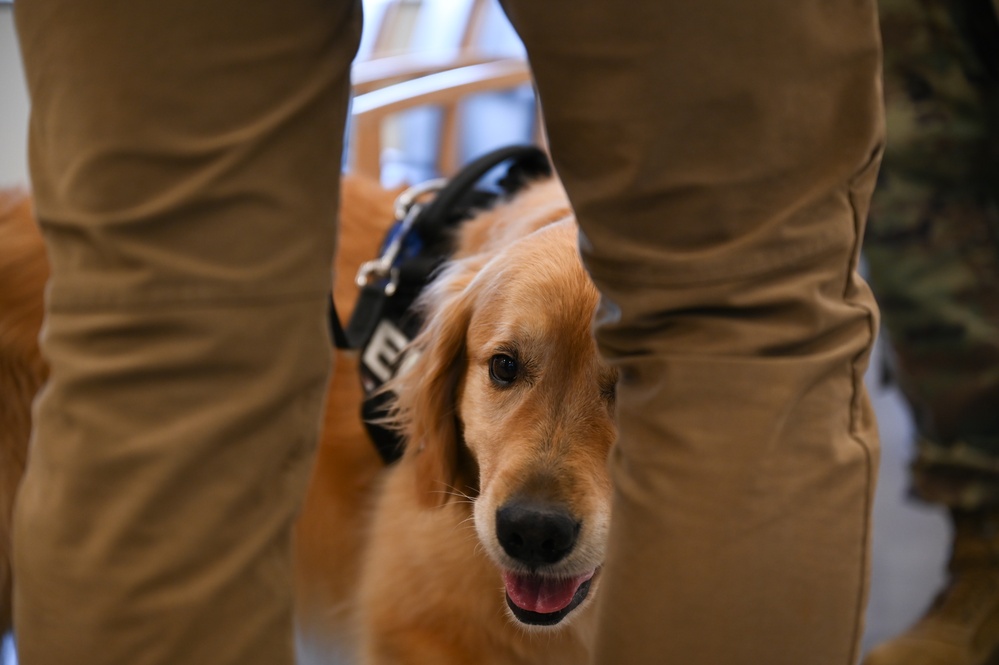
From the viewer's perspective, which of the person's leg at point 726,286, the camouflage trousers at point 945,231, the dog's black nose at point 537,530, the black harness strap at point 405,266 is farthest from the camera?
the camouflage trousers at point 945,231

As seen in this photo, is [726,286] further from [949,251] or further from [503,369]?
[949,251]

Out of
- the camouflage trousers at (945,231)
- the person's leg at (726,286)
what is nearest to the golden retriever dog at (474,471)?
the person's leg at (726,286)

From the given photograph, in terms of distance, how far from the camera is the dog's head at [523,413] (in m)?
1.00

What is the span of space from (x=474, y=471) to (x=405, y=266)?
15.8 inches

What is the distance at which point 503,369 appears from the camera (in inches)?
46.4

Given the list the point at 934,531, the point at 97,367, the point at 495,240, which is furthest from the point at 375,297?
the point at 934,531

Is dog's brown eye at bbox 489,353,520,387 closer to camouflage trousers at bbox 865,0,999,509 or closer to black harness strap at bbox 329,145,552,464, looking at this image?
black harness strap at bbox 329,145,552,464

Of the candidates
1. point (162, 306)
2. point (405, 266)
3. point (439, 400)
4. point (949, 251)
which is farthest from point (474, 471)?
point (949, 251)

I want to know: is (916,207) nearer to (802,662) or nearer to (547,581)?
(547,581)

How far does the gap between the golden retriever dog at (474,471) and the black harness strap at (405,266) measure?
48 mm

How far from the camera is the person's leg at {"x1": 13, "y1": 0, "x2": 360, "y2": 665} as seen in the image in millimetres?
616

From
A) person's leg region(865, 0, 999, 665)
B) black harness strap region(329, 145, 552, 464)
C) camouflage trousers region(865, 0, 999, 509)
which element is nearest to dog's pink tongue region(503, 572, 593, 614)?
black harness strap region(329, 145, 552, 464)

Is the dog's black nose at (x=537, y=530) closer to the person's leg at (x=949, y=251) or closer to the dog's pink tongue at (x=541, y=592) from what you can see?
the dog's pink tongue at (x=541, y=592)

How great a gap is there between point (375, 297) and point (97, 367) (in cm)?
81
